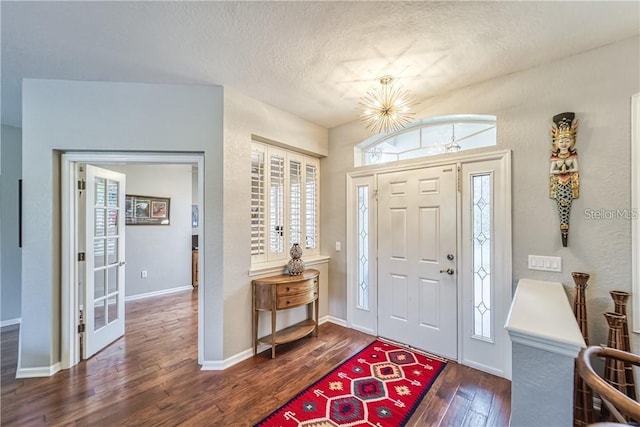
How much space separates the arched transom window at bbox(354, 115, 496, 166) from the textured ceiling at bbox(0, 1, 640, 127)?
0.39 metres

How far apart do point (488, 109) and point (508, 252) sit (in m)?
1.37

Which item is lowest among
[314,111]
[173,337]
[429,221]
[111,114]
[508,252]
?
[173,337]

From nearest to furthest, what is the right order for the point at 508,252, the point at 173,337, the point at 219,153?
the point at 508,252, the point at 219,153, the point at 173,337

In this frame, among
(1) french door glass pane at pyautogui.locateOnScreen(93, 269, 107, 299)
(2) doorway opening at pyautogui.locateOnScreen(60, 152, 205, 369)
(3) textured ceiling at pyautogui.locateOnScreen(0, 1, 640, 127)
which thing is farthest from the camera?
(1) french door glass pane at pyautogui.locateOnScreen(93, 269, 107, 299)

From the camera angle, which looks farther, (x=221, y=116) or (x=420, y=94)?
(x=420, y=94)

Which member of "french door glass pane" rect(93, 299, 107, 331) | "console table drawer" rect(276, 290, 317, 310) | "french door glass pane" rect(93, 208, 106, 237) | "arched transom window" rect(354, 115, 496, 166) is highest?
"arched transom window" rect(354, 115, 496, 166)

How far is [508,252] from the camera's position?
239cm

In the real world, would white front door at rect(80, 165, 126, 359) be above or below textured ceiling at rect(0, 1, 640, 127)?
below

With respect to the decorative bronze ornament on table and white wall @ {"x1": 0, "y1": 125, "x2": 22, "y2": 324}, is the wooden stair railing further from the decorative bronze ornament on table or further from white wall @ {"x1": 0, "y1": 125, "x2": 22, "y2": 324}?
white wall @ {"x1": 0, "y1": 125, "x2": 22, "y2": 324}

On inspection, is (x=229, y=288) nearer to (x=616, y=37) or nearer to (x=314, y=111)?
(x=314, y=111)

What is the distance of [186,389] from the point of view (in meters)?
2.24

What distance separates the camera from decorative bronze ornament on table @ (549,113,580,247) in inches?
82.7

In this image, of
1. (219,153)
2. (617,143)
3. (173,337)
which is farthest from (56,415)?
(617,143)

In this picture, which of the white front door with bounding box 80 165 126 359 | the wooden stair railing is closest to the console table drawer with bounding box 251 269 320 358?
the white front door with bounding box 80 165 126 359
